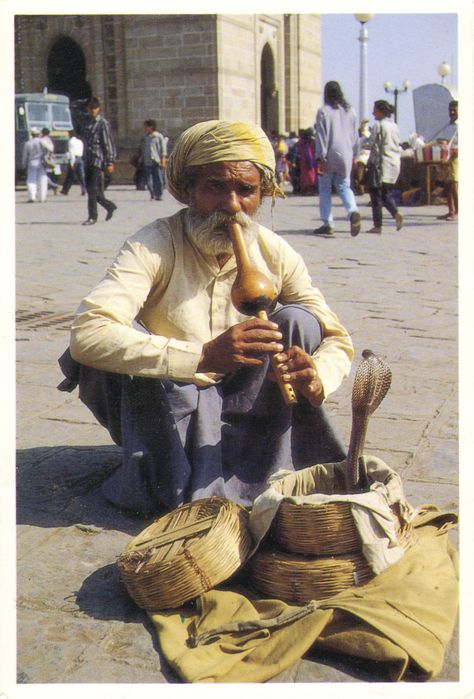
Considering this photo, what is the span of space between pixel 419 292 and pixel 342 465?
170 inches

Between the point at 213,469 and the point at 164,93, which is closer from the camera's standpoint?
the point at 213,469

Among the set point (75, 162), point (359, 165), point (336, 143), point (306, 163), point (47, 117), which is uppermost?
point (47, 117)

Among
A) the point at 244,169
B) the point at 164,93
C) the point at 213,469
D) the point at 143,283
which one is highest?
the point at 164,93

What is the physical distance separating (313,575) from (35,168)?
1544cm

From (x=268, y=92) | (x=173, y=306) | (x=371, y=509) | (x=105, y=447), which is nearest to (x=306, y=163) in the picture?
(x=268, y=92)

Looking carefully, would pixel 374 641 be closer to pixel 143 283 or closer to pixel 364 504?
Answer: pixel 364 504

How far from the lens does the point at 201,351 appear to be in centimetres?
254

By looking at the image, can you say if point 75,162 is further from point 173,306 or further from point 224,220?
point 224,220

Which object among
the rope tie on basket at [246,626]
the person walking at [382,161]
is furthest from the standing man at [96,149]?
the rope tie on basket at [246,626]

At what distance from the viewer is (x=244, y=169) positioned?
262 centimetres

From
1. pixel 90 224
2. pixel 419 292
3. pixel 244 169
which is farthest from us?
pixel 90 224
